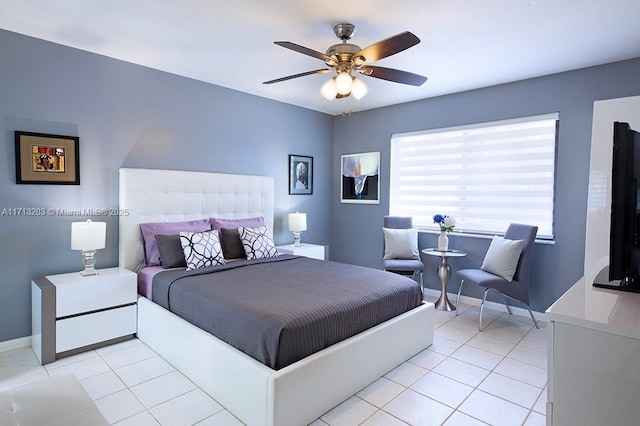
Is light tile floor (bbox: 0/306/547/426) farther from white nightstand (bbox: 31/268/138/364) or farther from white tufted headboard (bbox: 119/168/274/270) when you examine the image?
white tufted headboard (bbox: 119/168/274/270)

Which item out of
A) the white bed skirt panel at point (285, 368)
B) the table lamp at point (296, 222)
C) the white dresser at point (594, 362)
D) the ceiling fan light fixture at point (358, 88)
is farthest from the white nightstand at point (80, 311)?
the white dresser at point (594, 362)

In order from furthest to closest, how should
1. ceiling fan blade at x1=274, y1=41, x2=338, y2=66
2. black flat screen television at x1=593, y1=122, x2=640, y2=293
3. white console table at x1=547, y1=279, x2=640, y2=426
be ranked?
ceiling fan blade at x1=274, y1=41, x2=338, y2=66
black flat screen television at x1=593, y1=122, x2=640, y2=293
white console table at x1=547, y1=279, x2=640, y2=426

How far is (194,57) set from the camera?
10.9ft

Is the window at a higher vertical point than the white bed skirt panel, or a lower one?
higher

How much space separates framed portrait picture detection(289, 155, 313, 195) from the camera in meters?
5.12

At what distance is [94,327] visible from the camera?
115 inches

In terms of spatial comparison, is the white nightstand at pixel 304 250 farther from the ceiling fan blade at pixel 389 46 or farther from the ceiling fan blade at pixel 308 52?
the ceiling fan blade at pixel 389 46

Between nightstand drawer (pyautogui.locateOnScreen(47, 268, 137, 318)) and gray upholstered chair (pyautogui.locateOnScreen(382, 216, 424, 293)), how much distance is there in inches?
108

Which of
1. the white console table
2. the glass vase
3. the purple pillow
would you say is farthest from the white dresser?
Result: the purple pillow

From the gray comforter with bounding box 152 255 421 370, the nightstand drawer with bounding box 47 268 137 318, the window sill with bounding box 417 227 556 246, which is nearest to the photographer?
the gray comforter with bounding box 152 255 421 370

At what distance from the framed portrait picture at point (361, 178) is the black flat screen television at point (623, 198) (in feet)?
12.5

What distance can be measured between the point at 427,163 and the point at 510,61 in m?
1.63

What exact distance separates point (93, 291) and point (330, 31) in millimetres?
2859

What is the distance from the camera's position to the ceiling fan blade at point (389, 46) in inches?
83.9
